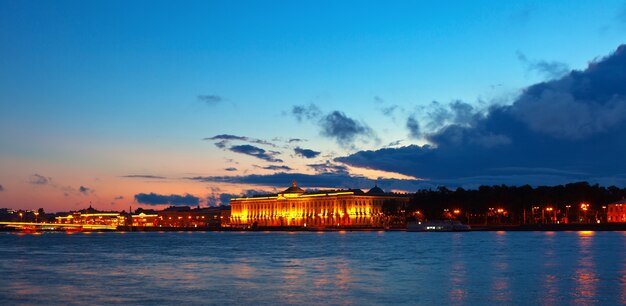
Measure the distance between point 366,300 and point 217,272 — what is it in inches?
564

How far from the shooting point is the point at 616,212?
146 meters

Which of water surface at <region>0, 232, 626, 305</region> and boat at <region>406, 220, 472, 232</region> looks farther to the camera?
boat at <region>406, 220, 472, 232</region>

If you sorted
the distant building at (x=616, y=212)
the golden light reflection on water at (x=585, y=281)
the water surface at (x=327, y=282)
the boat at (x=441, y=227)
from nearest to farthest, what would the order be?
the golden light reflection on water at (x=585, y=281) < the water surface at (x=327, y=282) < the boat at (x=441, y=227) < the distant building at (x=616, y=212)

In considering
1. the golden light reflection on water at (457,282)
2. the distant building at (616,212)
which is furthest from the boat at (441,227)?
the golden light reflection on water at (457,282)

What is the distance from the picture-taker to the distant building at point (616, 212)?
471ft

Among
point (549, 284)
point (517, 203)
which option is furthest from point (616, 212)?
point (549, 284)

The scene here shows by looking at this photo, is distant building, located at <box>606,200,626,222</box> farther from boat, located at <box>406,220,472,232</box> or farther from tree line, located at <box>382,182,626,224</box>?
boat, located at <box>406,220,472,232</box>

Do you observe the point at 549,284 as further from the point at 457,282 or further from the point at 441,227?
the point at 441,227

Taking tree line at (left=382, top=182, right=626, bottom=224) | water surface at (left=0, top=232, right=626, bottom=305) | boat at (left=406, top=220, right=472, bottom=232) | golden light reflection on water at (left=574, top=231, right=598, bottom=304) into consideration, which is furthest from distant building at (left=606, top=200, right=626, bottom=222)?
golden light reflection on water at (left=574, top=231, right=598, bottom=304)

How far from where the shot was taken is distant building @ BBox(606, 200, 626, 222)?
471ft

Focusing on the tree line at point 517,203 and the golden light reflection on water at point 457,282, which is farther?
the tree line at point 517,203

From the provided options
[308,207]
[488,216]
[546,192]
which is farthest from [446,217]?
[308,207]

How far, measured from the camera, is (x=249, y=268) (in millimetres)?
40281

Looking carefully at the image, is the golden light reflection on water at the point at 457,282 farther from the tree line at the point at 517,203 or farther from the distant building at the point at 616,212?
the distant building at the point at 616,212
